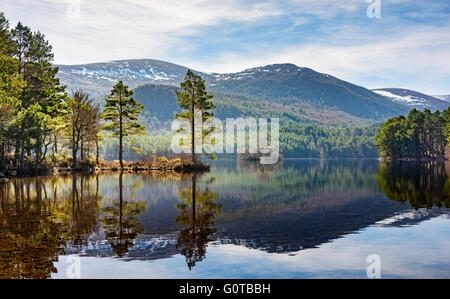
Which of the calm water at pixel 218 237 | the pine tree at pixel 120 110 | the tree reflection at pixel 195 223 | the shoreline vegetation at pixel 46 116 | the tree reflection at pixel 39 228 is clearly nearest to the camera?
the tree reflection at pixel 39 228

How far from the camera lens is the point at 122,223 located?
57.3ft

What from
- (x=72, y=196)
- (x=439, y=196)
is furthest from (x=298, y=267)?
(x=439, y=196)

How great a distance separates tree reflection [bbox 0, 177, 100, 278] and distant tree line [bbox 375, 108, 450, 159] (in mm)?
126008

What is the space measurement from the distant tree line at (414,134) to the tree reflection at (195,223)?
12050cm

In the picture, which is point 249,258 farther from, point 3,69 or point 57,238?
point 3,69

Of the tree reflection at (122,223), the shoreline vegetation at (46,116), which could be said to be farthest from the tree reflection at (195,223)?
the shoreline vegetation at (46,116)

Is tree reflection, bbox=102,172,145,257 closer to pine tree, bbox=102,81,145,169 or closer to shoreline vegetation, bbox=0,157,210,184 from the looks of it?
shoreline vegetation, bbox=0,157,210,184

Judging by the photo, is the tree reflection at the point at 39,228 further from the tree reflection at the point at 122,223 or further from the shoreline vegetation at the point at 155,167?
the shoreline vegetation at the point at 155,167

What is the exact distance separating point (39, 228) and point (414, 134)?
449 ft

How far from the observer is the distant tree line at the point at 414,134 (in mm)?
131125

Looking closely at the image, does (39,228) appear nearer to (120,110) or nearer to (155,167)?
(155,167)

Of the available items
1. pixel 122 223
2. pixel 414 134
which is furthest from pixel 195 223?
pixel 414 134

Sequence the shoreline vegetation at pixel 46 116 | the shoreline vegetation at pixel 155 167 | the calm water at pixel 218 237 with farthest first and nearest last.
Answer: the shoreline vegetation at pixel 155 167 → the shoreline vegetation at pixel 46 116 → the calm water at pixel 218 237

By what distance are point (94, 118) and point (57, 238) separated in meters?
54.2
